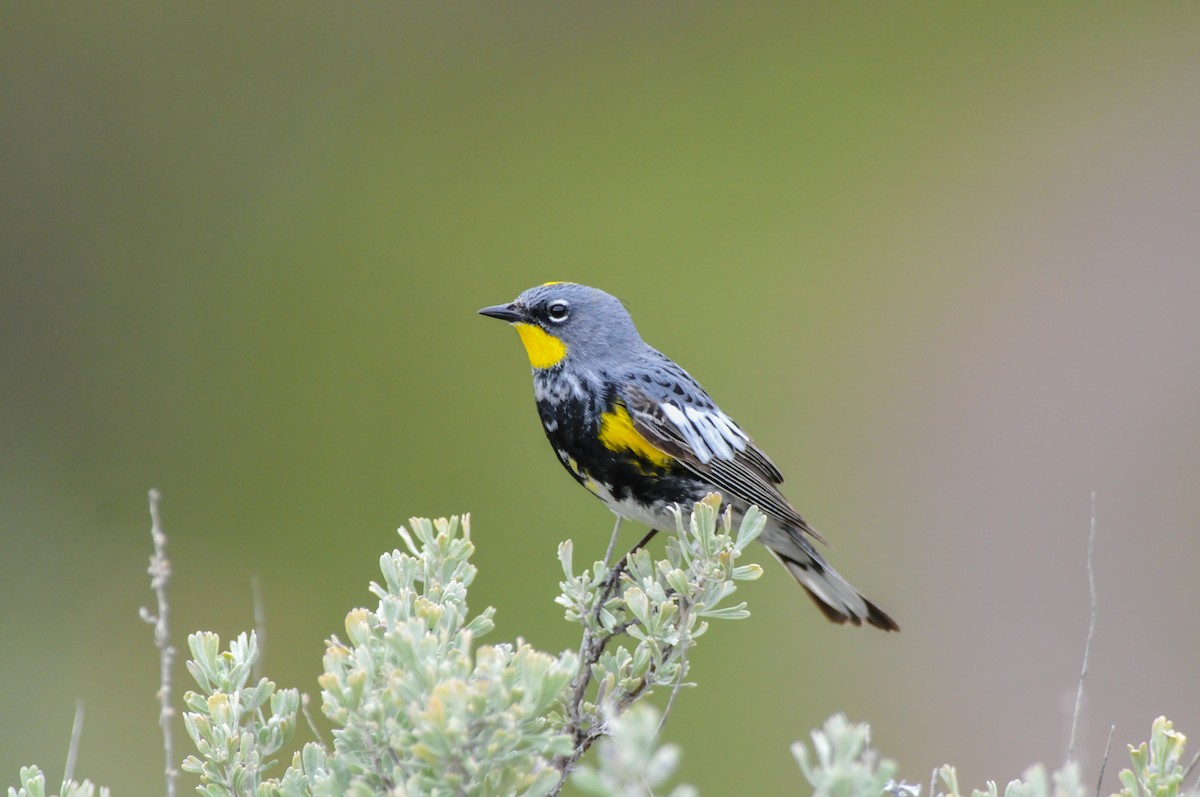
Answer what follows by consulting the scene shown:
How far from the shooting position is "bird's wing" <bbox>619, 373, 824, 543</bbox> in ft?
10.9

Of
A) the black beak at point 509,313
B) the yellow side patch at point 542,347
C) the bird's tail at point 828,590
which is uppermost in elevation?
the black beak at point 509,313

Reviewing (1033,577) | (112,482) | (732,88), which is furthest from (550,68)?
(1033,577)

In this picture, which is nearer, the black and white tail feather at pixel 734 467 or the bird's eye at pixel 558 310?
the black and white tail feather at pixel 734 467

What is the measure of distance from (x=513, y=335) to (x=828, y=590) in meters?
3.70

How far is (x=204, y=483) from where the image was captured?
6613 mm

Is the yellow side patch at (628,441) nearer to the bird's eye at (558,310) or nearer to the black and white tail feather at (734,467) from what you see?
the black and white tail feather at (734,467)

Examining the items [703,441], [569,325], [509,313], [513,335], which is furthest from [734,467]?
[513,335]

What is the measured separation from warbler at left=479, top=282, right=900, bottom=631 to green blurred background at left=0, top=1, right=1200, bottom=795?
7.82ft

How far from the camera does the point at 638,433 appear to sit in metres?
3.30

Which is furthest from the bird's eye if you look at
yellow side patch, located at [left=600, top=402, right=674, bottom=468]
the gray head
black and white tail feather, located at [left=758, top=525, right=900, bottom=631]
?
Result: black and white tail feather, located at [left=758, top=525, right=900, bottom=631]

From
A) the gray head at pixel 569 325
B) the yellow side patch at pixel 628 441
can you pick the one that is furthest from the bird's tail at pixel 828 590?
the gray head at pixel 569 325

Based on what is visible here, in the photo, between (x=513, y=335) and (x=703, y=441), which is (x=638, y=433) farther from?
(x=513, y=335)

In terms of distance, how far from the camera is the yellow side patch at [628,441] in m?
3.29

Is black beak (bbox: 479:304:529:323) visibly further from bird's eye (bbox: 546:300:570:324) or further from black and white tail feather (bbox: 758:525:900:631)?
black and white tail feather (bbox: 758:525:900:631)
